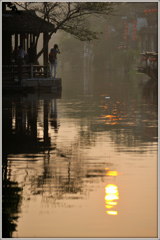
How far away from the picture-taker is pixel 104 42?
9919 centimetres

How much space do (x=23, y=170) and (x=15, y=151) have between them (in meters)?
2.23

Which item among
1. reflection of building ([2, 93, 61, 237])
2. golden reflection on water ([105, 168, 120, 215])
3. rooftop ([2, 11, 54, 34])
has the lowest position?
golden reflection on water ([105, 168, 120, 215])

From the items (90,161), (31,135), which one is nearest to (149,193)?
(90,161)

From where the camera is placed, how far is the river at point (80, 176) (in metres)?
7.52

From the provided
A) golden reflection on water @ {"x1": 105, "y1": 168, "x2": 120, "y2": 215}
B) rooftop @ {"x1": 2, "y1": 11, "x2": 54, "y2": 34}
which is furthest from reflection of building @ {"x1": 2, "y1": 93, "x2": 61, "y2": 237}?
rooftop @ {"x1": 2, "y1": 11, "x2": 54, "y2": 34}

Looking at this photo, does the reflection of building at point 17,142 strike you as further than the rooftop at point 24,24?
No

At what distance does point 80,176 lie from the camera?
10.4m

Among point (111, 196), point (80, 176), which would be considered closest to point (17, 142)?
point (80, 176)

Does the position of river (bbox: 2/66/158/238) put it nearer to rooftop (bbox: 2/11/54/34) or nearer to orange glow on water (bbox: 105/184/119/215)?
orange glow on water (bbox: 105/184/119/215)

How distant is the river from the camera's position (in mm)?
Answer: 7516

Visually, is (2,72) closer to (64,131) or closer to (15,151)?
(64,131)

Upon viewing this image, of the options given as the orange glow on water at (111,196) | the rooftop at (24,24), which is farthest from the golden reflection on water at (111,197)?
the rooftop at (24,24)

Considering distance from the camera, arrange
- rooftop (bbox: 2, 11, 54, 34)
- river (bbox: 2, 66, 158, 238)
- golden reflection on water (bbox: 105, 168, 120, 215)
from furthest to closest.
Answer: rooftop (bbox: 2, 11, 54, 34) < golden reflection on water (bbox: 105, 168, 120, 215) < river (bbox: 2, 66, 158, 238)

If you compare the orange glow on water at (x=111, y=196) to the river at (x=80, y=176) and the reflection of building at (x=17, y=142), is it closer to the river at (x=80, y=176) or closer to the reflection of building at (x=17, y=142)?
the river at (x=80, y=176)
